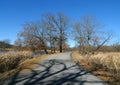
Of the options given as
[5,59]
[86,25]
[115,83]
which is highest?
[86,25]

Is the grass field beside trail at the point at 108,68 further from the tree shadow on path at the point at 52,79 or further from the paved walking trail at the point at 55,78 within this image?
the tree shadow on path at the point at 52,79

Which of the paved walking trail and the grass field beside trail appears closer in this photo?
the paved walking trail

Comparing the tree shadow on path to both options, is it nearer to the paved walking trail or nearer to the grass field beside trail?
the paved walking trail

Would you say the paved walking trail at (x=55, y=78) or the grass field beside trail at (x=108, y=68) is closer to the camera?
the paved walking trail at (x=55, y=78)

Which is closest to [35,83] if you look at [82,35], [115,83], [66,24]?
[115,83]

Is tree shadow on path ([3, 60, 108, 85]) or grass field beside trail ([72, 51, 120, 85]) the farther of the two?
grass field beside trail ([72, 51, 120, 85])

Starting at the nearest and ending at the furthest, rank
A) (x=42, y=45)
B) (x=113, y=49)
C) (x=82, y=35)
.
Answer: (x=82, y=35) → (x=113, y=49) → (x=42, y=45)

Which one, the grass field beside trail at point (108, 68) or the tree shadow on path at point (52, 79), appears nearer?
the tree shadow on path at point (52, 79)

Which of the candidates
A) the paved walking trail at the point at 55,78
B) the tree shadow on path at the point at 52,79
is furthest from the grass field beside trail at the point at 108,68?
the tree shadow on path at the point at 52,79

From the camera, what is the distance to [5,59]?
57.0ft

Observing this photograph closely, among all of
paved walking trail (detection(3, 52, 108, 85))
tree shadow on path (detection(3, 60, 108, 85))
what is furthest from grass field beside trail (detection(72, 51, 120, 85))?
tree shadow on path (detection(3, 60, 108, 85))

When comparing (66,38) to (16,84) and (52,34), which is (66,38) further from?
(16,84)

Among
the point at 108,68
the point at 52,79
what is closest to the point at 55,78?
the point at 52,79

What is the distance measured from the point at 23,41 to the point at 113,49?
27.0 meters
